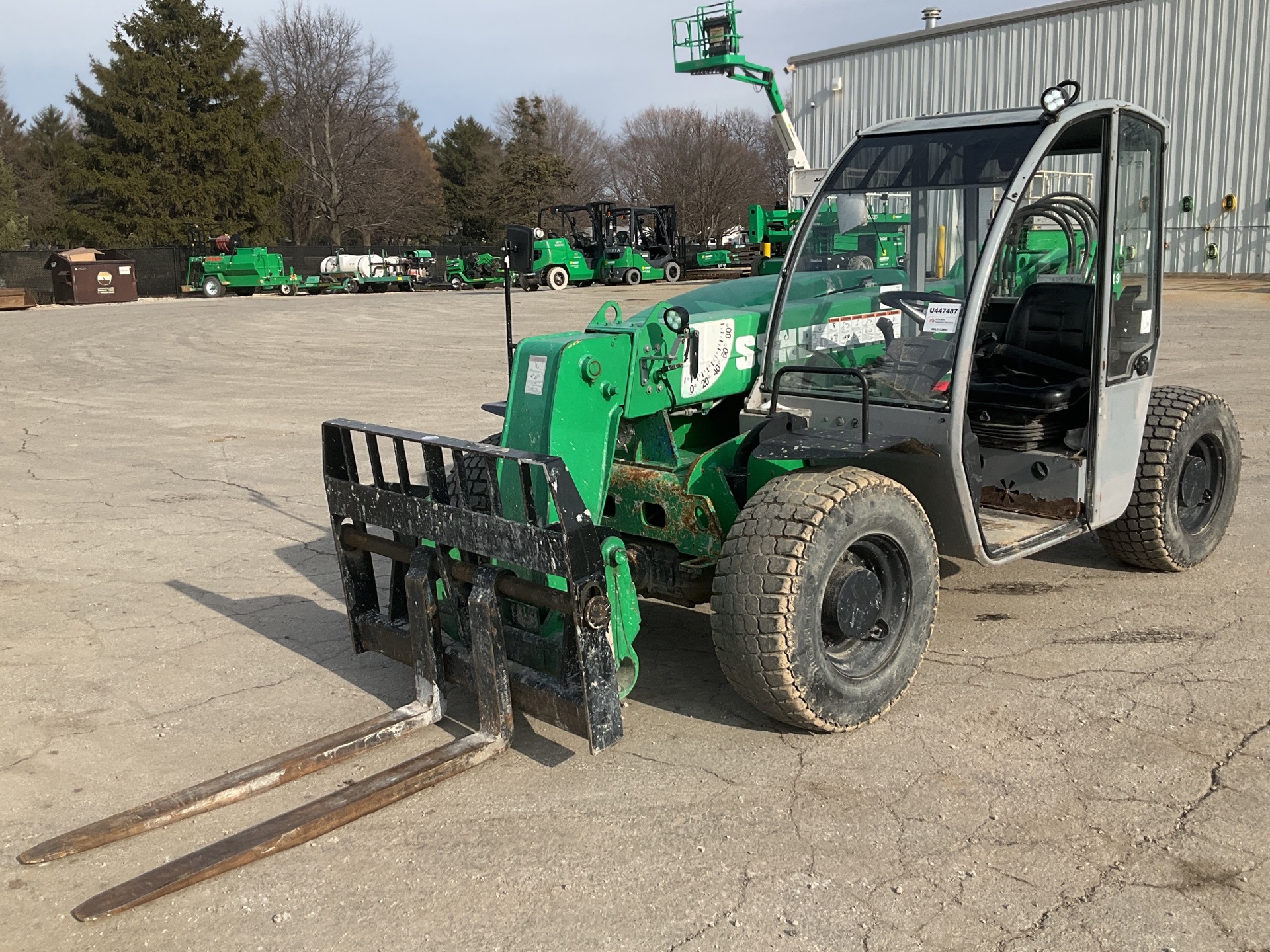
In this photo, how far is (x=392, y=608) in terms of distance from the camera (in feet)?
15.2

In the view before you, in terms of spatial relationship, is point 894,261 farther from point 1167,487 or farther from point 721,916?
point 721,916

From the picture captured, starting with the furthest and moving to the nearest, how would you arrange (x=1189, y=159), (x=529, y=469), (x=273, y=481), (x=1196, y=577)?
(x=1189, y=159), (x=273, y=481), (x=1196, y=577), (x=529, y=469)

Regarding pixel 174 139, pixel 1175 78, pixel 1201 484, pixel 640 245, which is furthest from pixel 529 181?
pixel 1201 484

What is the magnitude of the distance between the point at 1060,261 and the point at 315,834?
13.6 ft

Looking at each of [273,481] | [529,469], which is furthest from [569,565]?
[273,481]

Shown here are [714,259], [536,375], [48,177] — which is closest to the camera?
[536,375]

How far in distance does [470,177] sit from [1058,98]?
201ft

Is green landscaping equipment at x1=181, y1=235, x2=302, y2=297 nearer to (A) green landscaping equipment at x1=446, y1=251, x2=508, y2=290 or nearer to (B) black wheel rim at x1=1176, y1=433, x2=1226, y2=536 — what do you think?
(A) green landscaping equipment at x1=446, y1=251, x2=508, y2=290

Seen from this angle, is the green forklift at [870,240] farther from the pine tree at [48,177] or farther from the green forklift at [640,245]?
the pine tree at [48,177]

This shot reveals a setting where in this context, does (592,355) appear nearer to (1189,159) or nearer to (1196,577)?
(1196,577)

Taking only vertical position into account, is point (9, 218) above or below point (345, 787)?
above

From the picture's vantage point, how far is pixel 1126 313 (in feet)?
17.3

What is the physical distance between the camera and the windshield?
4668mm

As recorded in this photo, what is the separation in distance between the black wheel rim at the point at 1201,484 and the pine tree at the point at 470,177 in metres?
55.5
